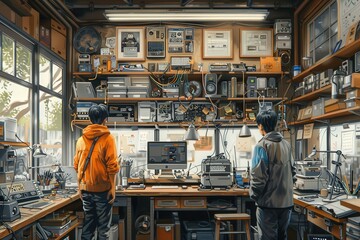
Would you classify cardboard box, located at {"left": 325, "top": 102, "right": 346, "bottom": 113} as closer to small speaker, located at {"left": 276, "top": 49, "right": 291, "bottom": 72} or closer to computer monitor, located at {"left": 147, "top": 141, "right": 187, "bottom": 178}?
small speaker, located at {"left": 276, "top": 49, "right": 291, "bottom": 72}

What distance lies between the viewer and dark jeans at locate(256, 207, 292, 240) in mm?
2684

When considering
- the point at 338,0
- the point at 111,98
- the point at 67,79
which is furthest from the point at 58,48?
the point at 338,0

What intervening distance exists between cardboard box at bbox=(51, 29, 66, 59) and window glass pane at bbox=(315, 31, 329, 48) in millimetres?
3489

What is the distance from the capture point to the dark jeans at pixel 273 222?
2684mm

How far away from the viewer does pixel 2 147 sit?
2605 mm

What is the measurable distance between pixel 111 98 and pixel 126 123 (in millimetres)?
414

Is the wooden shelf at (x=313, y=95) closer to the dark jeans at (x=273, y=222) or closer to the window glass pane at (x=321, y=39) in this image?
the window glass pane at (x=321, y=39)

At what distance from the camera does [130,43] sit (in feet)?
16.3

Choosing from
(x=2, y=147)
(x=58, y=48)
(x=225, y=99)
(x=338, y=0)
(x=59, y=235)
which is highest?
(x=338, y=0)

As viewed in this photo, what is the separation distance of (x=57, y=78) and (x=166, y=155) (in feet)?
6.15

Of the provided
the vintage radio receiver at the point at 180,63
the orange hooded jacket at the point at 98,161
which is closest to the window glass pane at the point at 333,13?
the vintage radio receiver at the point at 180,63

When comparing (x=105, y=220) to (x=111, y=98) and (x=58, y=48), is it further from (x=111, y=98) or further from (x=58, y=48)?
(x=58, y=48)

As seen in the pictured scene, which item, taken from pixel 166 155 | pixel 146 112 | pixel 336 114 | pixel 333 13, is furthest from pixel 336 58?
pixel 146 112

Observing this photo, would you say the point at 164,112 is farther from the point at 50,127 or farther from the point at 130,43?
the point at 50,127
